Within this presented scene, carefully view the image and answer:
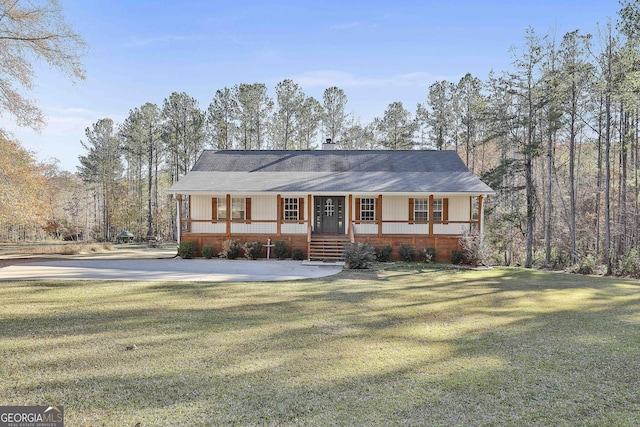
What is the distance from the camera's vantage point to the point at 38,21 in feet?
36.6

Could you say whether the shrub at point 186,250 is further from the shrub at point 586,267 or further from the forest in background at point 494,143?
the shrub at point 586,267

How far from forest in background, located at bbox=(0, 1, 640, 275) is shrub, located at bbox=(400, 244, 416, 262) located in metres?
3.94

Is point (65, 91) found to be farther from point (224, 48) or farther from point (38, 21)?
point (224, 48)

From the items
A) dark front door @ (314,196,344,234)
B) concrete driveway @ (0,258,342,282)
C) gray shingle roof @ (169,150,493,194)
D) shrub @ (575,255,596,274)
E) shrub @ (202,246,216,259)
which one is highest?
gray shingle roof @ (169,150,493,194)

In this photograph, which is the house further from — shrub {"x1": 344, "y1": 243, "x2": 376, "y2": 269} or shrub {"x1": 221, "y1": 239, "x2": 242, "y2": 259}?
shrub {"x1": 344, "y1": 243, "x2": 376, "y2": 269}

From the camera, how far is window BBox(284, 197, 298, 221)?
1815cm

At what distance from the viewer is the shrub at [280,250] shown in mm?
16328

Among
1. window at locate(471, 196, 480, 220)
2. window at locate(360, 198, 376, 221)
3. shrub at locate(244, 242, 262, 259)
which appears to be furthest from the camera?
window at locate(360, 198, 376, 221)

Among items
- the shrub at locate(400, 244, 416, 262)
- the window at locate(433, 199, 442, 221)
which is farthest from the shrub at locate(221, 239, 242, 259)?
the window at locate(433, 199, 442, 221)

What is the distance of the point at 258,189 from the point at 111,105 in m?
26.5

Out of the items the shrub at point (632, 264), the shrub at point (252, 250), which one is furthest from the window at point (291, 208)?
the shrub at point (632, 264)

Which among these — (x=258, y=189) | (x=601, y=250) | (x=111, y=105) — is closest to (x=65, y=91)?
(x=258, y=189)

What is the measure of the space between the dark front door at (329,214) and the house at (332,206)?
2.0 inches

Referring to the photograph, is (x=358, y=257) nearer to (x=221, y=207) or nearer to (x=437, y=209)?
(x=437, y=209)
